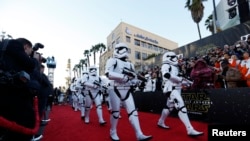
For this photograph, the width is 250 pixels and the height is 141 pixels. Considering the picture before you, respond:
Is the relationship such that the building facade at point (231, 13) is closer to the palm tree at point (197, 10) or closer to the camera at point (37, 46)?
the palm tree at point (197, 10)

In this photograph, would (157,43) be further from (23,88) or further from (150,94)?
(23,88)

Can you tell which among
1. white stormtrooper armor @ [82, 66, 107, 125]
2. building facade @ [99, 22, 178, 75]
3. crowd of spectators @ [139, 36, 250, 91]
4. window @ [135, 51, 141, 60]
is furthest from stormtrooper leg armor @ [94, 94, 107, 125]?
window @ [135, 51, 141, 60]

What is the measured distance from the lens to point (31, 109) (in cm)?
219

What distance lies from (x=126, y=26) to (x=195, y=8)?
888 inches

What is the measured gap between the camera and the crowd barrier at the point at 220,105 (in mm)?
5270

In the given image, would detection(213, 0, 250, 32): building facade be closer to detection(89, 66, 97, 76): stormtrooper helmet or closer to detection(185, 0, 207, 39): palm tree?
detection(185, 0, 207, 39): palm tree

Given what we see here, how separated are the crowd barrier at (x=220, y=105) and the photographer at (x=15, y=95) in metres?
4.73

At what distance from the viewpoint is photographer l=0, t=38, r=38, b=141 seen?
6.48ft

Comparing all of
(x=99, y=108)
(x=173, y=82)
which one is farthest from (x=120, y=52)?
(x=99, y=108)

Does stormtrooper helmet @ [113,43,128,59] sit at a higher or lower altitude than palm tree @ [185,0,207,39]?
lower

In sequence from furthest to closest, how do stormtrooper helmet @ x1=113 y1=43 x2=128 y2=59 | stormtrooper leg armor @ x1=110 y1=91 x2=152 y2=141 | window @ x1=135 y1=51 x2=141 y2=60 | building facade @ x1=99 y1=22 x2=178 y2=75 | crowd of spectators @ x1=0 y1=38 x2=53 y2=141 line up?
window @ x1=135 y1=51 x2=141 y2=60 < building facade @ x1=99 y1=22 x2=178 y2=75 < stormtrooper helmet @ x1=113 y1=43 x2=128 y2=59 < stormtrooper leg armor @ x1=110 y1=91 x2=152 y2=141 < crowd of spectators @ x1=0 y1=38 x2=53 y2=141

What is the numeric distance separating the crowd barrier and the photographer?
186 inches

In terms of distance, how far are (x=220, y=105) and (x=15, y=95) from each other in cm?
519

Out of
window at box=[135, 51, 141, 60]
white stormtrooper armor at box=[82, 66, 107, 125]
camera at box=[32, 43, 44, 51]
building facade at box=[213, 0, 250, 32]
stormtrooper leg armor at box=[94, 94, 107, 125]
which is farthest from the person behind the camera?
window at box=[135, 51, 141, 60]
